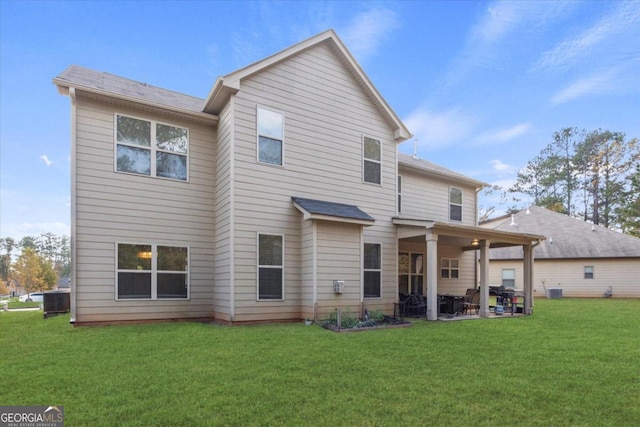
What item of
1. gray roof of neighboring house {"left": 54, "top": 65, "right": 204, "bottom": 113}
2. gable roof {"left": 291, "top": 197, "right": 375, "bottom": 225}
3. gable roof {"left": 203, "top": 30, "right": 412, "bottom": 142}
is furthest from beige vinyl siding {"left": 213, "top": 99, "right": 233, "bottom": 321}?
gable roof {"left": 291, "top": 197, "right": 375, "bottom": 225}

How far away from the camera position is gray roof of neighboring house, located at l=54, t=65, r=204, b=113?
7.96m

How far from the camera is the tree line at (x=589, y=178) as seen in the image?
Result: 30.8 m

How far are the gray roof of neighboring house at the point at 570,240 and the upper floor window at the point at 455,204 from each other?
10.5 meters

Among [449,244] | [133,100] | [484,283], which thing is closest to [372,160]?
[484,283]

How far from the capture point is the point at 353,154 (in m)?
10.5

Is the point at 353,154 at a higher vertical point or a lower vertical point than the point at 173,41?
lower

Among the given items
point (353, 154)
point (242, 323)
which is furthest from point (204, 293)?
point (353, 154)

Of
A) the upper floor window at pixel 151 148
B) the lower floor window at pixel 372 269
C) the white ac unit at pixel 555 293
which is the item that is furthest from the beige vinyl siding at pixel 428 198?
the white ac unit at pixel 555 293

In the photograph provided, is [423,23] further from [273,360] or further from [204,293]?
[273,360]

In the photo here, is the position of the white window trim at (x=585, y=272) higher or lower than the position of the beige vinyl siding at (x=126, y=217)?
lower

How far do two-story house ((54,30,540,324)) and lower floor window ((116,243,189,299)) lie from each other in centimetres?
2

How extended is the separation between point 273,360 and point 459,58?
2071 centimetres

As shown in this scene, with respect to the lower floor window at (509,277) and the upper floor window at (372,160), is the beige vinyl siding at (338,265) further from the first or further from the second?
the lower floor window at (509,277)

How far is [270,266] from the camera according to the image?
28.9 feet
